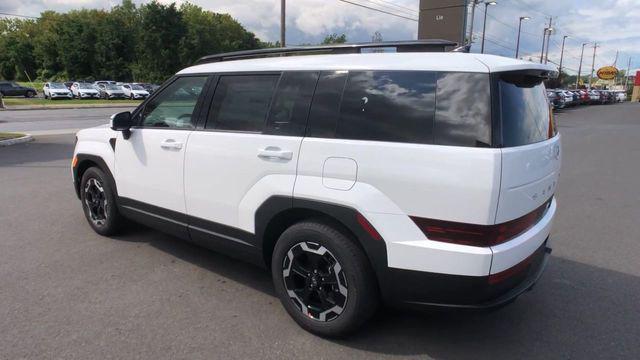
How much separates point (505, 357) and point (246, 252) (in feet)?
6.36

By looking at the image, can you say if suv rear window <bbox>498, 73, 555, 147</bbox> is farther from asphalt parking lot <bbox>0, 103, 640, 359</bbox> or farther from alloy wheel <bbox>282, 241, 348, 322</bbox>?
alloy wheel <bbox>282, 241, 348, 322</bbox>

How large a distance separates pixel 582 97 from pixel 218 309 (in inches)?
2176

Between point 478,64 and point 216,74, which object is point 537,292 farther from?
point 216,74

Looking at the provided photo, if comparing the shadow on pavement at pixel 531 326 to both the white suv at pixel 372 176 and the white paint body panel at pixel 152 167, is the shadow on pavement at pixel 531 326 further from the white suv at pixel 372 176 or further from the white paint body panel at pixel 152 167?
the white paint body panel at pixel 152 167

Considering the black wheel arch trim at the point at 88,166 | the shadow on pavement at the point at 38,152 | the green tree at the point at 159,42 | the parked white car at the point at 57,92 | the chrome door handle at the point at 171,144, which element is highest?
the green tree at the point at 159,42

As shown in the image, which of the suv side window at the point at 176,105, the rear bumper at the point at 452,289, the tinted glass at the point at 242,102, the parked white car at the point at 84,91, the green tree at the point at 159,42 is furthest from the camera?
the green tree at the point at 159,42

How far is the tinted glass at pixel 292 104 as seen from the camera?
125 inches

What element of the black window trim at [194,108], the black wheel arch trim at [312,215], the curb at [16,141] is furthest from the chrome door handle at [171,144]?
the curb at [16,141]

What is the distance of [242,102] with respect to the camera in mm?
3584

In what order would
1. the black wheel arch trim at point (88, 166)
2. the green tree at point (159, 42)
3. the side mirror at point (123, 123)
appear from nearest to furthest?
the side mirror at point (123, 123)
the black wheel arch trim at point (88, 166)
the green tree at point (159, 42)

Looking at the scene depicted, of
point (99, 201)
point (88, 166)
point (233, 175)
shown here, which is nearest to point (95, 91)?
point (88, 166)

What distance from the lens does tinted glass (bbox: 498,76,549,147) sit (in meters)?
2.59

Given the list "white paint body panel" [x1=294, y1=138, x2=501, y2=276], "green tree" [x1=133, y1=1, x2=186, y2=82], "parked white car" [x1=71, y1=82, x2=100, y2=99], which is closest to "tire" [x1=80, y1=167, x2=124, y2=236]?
"white paint body panel" [x1=294, y1=138, x2=501, y2=276]

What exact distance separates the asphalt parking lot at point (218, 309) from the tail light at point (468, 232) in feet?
1.72
